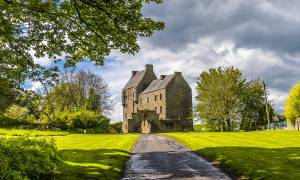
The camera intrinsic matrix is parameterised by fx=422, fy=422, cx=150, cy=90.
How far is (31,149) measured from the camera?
1681 cm

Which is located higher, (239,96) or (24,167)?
(239,96)

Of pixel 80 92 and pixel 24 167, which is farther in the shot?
pixel 80 92

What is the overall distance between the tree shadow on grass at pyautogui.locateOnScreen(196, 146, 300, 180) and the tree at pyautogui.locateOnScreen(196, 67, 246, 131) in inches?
2488

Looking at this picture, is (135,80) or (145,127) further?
(135,80)

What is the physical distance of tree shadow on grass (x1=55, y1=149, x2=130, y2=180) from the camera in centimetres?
2016

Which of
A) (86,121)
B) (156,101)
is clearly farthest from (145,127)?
(86,121)

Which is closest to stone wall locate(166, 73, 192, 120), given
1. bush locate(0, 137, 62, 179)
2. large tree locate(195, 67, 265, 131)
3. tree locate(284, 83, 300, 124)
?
large tree locate(195, 67, 265, 131)

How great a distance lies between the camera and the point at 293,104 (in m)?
103

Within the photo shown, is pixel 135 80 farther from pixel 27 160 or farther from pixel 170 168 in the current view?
pixel 27 160

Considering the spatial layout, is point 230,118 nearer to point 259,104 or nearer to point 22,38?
point 259,104

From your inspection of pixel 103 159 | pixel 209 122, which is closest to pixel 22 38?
pixel 103 159

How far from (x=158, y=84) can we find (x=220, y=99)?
25.3 metres

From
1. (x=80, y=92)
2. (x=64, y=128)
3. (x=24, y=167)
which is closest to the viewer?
(x=24, y=167)

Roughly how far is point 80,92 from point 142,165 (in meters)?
85.0
